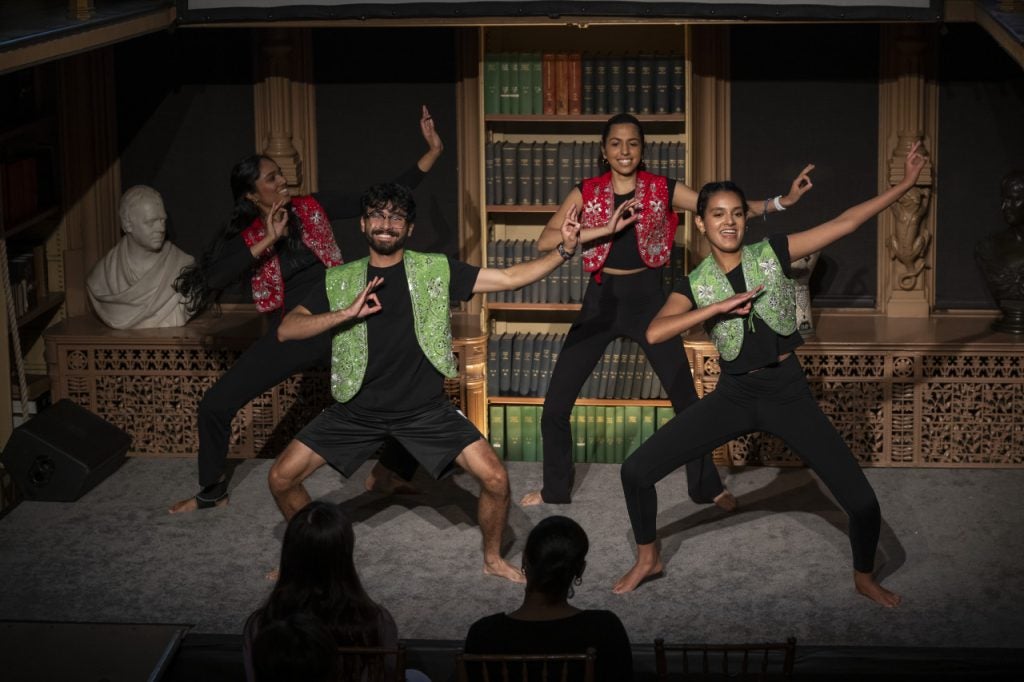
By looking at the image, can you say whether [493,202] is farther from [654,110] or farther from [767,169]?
[767,169]

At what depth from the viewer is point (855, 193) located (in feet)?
24.8

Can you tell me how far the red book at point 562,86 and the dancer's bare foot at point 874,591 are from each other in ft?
8.53

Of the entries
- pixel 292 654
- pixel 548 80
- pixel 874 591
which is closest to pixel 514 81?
pixel 548 80

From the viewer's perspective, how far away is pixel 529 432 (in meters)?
7.51

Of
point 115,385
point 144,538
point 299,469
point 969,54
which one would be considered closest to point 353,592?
point 299,469

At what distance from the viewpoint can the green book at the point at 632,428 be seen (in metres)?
7.39

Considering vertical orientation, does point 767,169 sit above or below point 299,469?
above

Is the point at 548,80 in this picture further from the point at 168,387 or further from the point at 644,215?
the point at 168,387

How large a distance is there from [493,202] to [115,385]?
1.80 metres

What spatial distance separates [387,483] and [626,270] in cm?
130

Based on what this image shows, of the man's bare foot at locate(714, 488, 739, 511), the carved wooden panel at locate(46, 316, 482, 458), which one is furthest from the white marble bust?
the man's bare foot at locate(714, 488, 739, 511)

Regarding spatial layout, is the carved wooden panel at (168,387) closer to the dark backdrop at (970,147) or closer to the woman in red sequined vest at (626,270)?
the woman in red sequined vest at (626,270)

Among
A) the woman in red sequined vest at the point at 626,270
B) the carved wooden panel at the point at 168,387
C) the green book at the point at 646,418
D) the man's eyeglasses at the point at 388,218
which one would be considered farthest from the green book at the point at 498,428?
the man's eyeglasses at the point at 388,218

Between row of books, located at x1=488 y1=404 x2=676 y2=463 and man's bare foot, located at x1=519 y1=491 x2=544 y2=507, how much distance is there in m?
0.88
